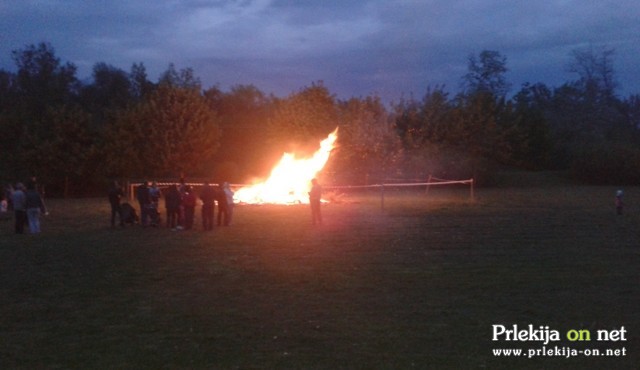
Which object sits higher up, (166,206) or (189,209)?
(166,206)

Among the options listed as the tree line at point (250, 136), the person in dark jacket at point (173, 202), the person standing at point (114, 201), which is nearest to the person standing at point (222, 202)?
the person in dark jacket at point (173, 202)

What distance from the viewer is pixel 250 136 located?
56844 mm

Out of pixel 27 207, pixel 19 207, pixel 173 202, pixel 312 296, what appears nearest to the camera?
pixel 312 296

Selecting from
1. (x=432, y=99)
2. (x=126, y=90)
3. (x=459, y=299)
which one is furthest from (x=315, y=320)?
(x=126, y=90)

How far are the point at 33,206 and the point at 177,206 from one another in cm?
393

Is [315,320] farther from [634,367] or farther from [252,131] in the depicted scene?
[252,131]

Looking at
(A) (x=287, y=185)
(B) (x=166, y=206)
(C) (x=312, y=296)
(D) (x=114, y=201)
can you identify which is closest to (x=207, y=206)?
(B) (x=166, y=206)

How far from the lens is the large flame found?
3291 centimetres

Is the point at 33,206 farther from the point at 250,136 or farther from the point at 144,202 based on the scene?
the point at 250,136

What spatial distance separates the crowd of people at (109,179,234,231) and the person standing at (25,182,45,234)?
2259 mm

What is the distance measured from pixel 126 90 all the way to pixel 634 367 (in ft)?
219

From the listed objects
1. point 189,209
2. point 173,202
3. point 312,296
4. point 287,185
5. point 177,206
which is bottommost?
point 312,296

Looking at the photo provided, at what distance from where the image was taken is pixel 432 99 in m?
53.5

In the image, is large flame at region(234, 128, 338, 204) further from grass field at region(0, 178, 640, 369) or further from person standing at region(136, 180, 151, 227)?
grass field at region(0, 178, 640, 369)
